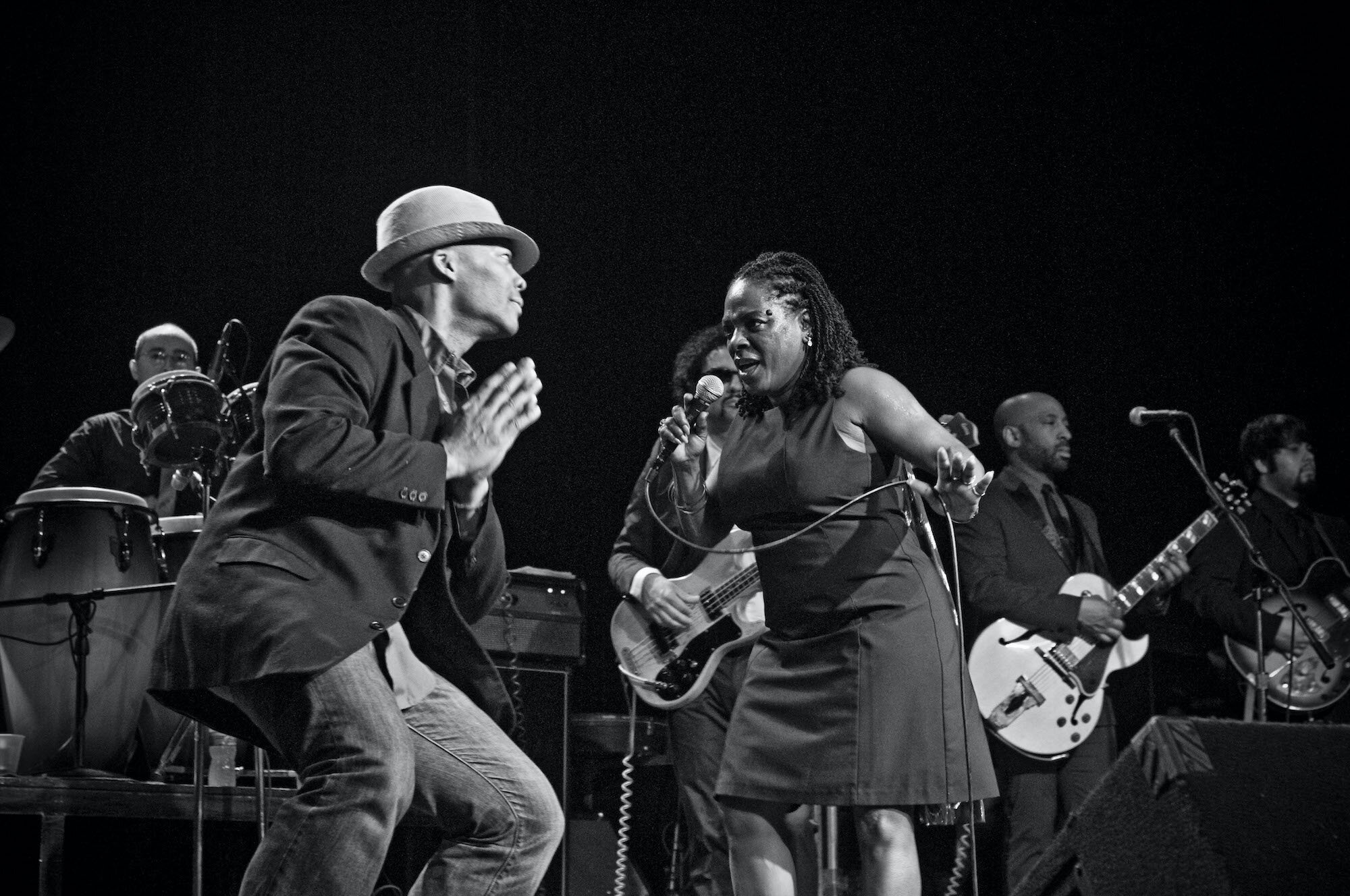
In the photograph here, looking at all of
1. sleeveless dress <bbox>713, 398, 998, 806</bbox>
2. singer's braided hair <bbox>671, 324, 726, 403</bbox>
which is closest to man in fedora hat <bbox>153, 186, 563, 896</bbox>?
sleeveless dress <bbox>713, 398, 998, 806</bbox>

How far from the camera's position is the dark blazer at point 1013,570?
596 cm

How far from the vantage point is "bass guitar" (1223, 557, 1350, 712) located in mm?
6602

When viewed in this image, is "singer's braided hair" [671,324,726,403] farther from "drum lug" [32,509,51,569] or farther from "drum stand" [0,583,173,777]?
"drum lug" [32,509,51,569]

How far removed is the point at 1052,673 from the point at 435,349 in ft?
13.4

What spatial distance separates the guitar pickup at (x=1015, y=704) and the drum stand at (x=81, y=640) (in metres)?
3.63

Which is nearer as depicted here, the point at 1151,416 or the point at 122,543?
the point at 122,543

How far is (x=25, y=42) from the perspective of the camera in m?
6.20

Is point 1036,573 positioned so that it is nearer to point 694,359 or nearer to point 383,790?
point 694,359

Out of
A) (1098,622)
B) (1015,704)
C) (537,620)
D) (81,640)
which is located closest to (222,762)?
(81,640)

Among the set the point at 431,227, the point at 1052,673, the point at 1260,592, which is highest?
the point at 431,227

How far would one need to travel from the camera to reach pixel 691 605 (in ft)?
15.9

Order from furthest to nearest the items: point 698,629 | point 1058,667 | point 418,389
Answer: point 1058,667 → point 698,629 → point 418,389

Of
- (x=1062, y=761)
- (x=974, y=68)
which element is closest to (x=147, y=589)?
(x=1062, y=761)

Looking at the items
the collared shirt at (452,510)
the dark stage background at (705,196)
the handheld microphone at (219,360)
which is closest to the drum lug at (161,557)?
the handheld microphone at (219,360)
